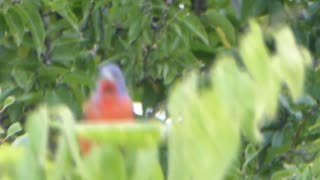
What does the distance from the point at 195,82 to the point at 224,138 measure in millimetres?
74

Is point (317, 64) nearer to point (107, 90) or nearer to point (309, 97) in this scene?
point (309, 97)

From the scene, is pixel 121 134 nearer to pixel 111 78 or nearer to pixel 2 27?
pixel 111 78

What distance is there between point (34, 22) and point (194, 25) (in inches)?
19.5

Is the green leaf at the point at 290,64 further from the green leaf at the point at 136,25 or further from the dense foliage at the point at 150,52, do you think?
the green leaf at the point at 136,25

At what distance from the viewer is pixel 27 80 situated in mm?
2725

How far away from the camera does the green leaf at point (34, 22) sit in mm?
2582

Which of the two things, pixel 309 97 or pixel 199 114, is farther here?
pixel 309 97

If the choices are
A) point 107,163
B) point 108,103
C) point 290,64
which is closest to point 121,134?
point 107,163

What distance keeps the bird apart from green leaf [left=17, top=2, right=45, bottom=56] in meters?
0.20

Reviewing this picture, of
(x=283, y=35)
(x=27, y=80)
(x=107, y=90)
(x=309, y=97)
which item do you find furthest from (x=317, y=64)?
(x=283, y=35)

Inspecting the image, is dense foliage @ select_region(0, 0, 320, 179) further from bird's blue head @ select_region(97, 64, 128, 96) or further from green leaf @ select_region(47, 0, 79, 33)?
bird's blue head @ select_region(97, 64, 128, 96)

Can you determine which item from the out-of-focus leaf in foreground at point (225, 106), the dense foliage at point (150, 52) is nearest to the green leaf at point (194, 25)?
the dense foliage at point (150, 52)

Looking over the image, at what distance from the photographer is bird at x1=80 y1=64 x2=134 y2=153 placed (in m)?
0.84

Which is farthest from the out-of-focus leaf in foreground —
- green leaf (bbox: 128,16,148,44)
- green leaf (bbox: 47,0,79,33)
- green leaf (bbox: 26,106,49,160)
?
green leaf (bbox: 128,16,148,44)
